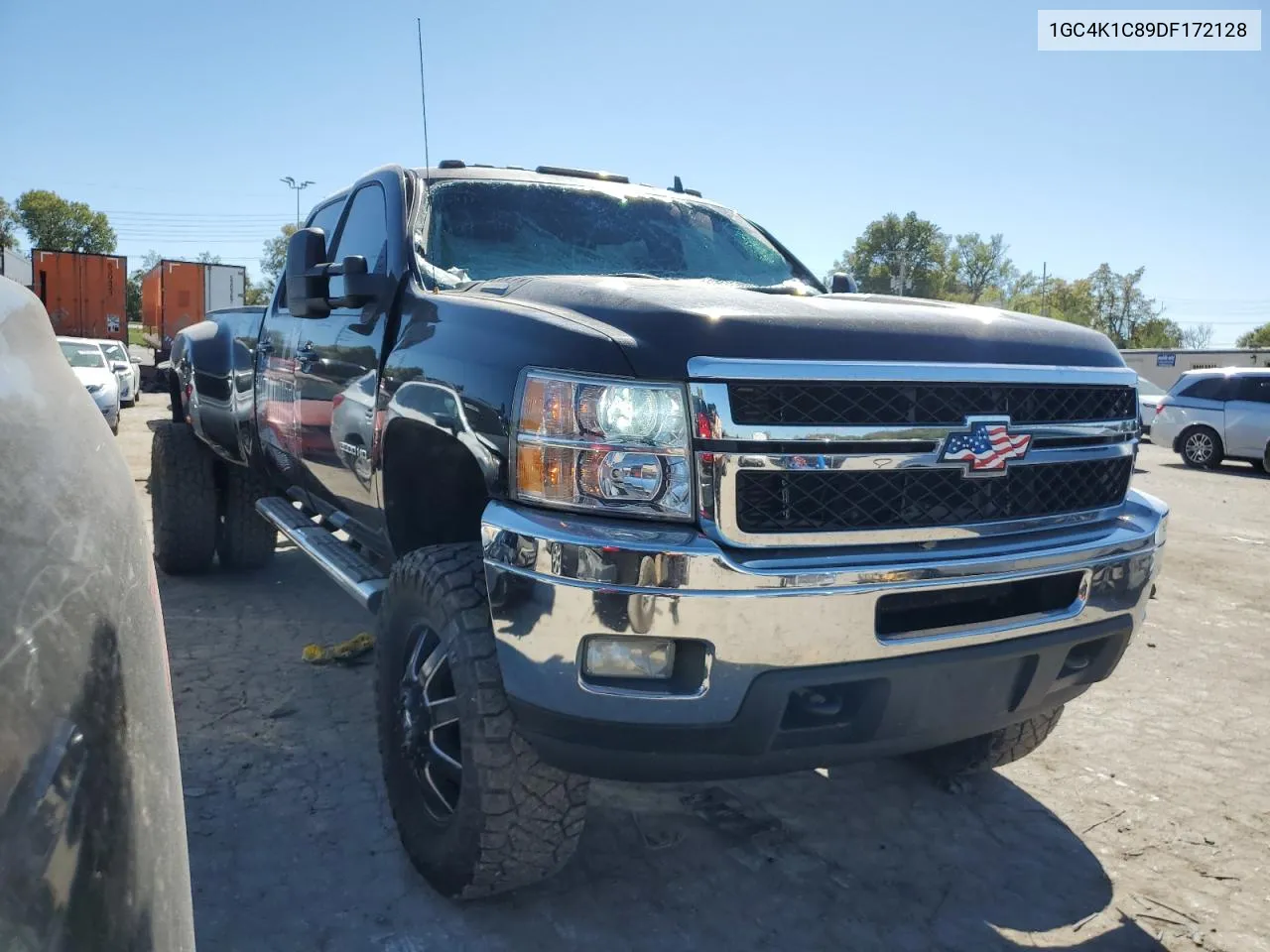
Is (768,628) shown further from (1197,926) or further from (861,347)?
(1197,926)

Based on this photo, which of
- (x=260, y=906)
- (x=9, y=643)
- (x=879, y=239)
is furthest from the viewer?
Result: (x=879, y=239)

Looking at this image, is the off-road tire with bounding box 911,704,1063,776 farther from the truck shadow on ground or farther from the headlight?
the headlight

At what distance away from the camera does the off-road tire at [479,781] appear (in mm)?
2275

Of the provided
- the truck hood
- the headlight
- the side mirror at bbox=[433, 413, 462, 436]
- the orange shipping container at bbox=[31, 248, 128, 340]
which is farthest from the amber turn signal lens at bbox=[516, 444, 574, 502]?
the orange shipping container at bbox=[31, 248, 128, 340]

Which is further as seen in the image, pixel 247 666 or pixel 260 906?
pixel 247 666

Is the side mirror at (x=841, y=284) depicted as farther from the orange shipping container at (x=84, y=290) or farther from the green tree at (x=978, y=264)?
the green tree at (x=978, y=264)

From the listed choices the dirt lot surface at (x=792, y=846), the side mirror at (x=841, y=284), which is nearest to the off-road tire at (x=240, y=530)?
the dirt lot surface at (x=792, y=846)

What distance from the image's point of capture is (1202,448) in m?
15.5

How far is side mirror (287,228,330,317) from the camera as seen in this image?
3.34m

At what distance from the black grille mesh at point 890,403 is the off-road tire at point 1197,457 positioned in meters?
14.8

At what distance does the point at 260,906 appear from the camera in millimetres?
2547

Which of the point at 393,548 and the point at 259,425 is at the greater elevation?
the point at 259,425

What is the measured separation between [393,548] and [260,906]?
111 centimetres

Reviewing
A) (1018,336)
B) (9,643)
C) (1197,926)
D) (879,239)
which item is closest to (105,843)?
(9,643)
